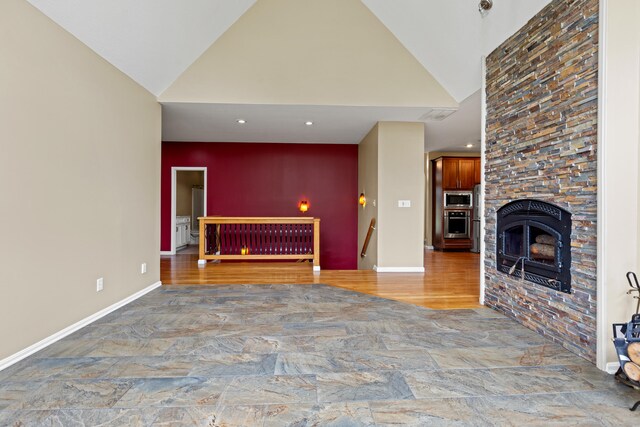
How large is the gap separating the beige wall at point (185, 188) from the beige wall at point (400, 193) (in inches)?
241

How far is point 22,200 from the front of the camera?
2367mm

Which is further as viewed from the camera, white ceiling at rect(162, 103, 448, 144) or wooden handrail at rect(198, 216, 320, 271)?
wooden handrail at rect(198, 216, 320, 271)

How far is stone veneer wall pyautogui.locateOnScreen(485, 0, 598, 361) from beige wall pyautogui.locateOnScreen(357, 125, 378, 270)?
2518 mm

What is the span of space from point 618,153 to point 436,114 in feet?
10.2

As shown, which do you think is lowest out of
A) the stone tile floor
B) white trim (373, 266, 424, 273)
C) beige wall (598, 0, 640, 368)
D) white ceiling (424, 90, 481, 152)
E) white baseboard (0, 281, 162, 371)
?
the stone tile floor

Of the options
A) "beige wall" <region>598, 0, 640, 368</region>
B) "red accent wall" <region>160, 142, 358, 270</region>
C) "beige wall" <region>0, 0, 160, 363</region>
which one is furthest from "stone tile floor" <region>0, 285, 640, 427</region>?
"red accent wall" <region>160, 142, 358, 270</region>

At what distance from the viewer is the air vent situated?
4793 millimetres

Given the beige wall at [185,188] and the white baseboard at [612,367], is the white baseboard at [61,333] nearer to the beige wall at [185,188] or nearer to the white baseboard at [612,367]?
the white baseboard at [612,367]

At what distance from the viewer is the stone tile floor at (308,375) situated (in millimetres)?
1718

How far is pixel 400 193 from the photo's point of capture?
18.5ft

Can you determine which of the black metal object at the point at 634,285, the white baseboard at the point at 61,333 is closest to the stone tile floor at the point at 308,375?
the white baseboard at the point at 61,333

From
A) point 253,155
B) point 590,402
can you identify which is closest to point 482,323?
point 590,402

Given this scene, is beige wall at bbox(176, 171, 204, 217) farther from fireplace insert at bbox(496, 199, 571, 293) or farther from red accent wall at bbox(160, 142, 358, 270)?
fireplace insert at bbox(496, 199, 571, 293)

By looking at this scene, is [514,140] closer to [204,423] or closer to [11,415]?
[204,423]
